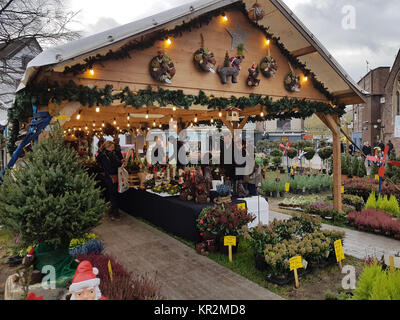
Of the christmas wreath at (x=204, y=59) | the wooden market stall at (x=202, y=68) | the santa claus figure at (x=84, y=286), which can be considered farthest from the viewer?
the christmas wreath at (x=204, y=59)

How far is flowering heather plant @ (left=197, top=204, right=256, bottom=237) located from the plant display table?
362 millimetres

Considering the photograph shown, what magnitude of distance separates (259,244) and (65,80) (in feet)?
12.4

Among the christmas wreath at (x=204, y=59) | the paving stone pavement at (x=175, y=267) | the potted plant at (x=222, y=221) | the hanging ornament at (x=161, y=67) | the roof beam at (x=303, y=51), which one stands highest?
the roof beam at (x=303, y=51)

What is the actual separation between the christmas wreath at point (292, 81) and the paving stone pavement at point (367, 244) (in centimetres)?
341

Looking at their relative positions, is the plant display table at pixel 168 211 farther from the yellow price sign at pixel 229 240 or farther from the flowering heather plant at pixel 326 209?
the flowering heather plant at pixel 326 209

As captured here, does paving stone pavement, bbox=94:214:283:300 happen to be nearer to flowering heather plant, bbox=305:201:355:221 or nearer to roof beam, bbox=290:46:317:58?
flowering heather plant, bbox=305:201:355:221

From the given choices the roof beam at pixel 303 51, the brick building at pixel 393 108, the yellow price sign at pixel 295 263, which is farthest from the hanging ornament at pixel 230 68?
the brick building at pixel 393 108

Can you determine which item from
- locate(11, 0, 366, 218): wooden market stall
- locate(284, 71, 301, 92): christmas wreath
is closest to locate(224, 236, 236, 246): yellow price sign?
locate(11, 0, 366, 218): wooden market stall

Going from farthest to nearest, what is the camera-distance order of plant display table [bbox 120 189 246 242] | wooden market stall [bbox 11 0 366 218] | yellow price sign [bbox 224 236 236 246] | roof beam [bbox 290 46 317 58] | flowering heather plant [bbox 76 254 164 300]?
1. roof beam [bbox 290 46 317 58]
2. plant display table [bbox 120 189 246 242]
3. yellow price sign [bbox 224 236 236 246]
4. wooden market stall [bbox 11 0 366 218]
5. flowering heather plant [bbox 76 254 164 300]

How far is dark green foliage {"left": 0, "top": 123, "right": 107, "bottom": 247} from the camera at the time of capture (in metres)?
2.96

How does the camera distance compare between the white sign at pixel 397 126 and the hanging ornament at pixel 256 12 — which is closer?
the hanging ornament at pixel 256 12

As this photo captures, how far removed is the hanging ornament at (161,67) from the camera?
4.84 m
